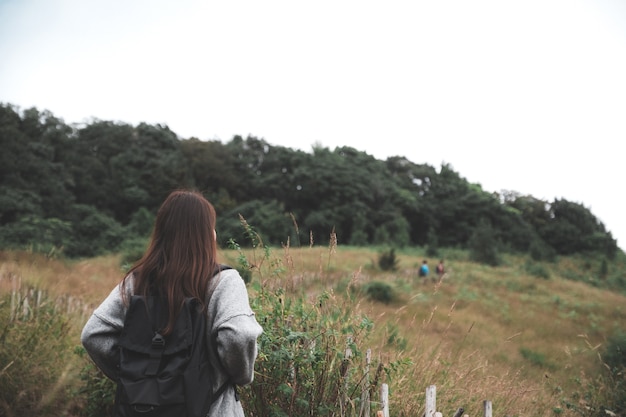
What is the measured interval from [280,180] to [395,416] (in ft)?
131

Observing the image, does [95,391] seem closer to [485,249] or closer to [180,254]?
[180,254]

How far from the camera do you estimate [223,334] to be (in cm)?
162

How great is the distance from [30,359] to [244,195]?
1491 inches

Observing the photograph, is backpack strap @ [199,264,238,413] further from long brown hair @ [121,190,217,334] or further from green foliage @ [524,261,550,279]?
green foliage @ [524,261,550,279]

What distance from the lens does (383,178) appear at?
50.1m

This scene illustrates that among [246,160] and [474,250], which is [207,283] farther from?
[246,160]

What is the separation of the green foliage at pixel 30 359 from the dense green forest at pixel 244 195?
16.2m

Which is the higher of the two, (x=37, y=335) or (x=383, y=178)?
(x=383, y=178)

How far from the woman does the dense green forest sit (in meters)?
19.0

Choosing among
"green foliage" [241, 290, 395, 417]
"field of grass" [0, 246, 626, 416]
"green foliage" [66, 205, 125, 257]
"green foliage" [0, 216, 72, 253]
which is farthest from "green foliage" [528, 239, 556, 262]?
"green foliage" [241, 290, 395, 417]

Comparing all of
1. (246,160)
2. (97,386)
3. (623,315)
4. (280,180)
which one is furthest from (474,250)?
(97,386)

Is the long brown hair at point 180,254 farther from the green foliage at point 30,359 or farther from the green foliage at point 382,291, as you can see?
the green foliage at point 382,291

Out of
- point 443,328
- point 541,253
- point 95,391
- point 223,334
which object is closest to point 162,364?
point 223,334

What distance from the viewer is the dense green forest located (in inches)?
1113
